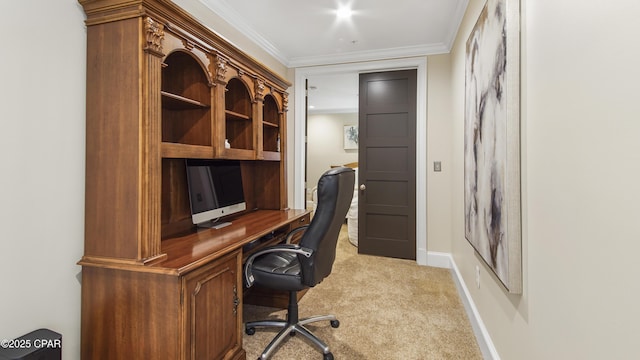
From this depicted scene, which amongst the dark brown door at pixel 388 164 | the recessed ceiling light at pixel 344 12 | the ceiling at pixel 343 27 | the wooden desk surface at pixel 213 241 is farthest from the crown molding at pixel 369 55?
the wooden desk surface at pixel 213 241

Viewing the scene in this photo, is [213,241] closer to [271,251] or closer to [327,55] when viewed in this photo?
[271,251]

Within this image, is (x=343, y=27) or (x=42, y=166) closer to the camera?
(x=42, y=166)

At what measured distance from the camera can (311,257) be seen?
179 cm

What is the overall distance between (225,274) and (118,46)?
49.5 inches

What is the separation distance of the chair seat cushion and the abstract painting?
3.60 feet

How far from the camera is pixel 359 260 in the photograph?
3.82 meters

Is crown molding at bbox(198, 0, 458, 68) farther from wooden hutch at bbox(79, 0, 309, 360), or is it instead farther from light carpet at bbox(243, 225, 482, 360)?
light carpet at bbox(243, 225, 482, 360)

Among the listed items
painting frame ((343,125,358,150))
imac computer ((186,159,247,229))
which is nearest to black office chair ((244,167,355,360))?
imac computer ((186,159,247,229))

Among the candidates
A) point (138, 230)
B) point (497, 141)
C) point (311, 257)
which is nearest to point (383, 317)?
point (311, 257)

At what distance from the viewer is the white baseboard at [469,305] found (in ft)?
5.90

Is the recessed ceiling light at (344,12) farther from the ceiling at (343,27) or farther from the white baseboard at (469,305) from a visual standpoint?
the white baseboard at (469,305)

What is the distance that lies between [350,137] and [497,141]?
5.84 m

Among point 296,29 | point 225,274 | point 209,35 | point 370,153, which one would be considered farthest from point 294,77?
point 225,274

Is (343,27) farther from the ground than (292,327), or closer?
farther from the ground
